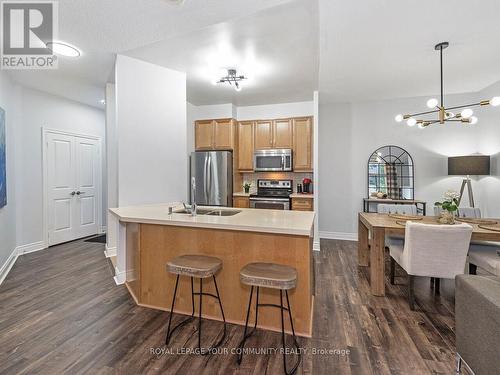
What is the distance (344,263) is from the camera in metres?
3.68

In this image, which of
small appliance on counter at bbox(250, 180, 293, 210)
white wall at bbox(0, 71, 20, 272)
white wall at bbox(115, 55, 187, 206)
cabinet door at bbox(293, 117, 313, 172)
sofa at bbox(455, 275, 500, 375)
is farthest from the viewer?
cabinet door at bbox(293, 117, 313, 172)

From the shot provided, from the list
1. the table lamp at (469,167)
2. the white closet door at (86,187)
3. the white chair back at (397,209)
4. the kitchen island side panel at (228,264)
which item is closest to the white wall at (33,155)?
the white closet door at (86,187)

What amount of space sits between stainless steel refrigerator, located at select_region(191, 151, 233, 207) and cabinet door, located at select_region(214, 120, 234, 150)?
0.64 ft

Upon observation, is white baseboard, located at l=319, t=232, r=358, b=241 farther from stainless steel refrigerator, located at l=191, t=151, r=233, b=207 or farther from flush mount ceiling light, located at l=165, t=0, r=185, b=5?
flush mount ceiling light, located at l=165, t=0, r=185, b=5

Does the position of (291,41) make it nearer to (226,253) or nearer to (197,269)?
(226,253)

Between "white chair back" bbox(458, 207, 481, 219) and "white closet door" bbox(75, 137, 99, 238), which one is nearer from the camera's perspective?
"white chair back" bbox(458, 207, 481, 219)

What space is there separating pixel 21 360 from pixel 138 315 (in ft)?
2.57

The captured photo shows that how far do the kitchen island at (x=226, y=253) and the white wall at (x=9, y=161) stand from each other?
81.0 inches

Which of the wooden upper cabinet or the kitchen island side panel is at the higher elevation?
the wooden upper cabinet

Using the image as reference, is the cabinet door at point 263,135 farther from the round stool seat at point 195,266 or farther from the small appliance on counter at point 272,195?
the round stool seat at point 195,266

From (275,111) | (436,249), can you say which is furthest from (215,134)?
(436,249)

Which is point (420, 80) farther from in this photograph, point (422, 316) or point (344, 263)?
point (422, 316)

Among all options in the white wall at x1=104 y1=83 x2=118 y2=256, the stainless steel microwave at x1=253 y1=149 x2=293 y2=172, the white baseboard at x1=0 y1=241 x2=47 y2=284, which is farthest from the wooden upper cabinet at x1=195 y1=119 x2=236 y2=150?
the white baseboard at x1=0 y1=241 x2=47 y2=284

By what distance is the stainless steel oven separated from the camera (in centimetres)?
456
